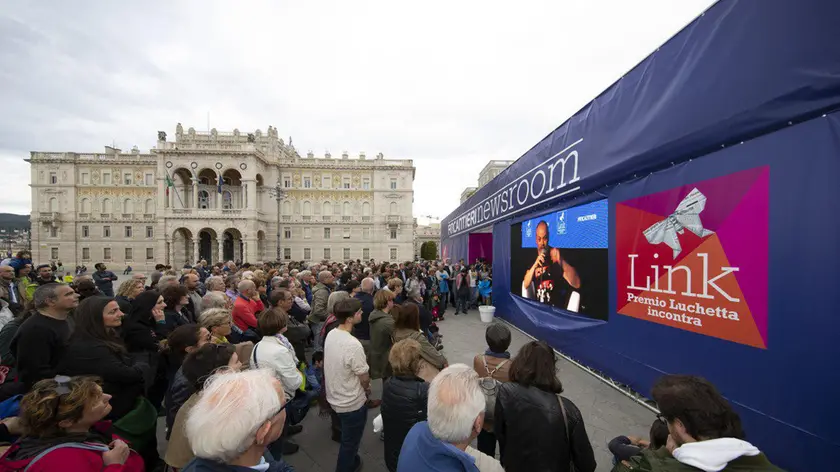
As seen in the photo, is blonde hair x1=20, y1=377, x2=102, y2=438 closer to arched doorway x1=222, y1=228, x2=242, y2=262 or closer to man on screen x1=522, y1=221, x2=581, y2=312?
man on screen x1=522, y1=221, x2=581, y2=312

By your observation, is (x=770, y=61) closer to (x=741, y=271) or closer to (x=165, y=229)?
(x=741, y=271)

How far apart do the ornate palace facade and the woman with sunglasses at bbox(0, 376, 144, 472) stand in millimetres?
38221

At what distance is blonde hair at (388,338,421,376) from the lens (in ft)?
7.99

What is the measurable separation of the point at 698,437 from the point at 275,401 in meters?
1.83

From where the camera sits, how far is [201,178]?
1585 inches

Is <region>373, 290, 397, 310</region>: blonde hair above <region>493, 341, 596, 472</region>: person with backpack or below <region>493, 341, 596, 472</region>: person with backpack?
above

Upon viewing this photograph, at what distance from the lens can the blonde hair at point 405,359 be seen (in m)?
2.44

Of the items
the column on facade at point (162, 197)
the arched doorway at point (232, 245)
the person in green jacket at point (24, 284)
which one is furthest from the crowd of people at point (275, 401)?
the column on facade at point (162, 197)

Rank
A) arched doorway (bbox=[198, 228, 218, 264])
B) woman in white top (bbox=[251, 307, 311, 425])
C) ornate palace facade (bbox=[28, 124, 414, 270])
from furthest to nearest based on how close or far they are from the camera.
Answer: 1. arched doorway (bbox=[198, 228, 218, 264])
2. ornate palace facade (bbox=[28, 124, 414, 270])
3. woman in white top (bbox=[251, 307, 311, 425])

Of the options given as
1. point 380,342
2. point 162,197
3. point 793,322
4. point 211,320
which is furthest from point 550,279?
point 162,197

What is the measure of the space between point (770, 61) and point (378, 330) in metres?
4.58

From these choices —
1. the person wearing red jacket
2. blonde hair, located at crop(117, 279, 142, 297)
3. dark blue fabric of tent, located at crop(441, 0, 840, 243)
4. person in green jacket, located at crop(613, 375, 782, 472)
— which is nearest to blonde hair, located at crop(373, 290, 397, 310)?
the person wearing red jacket

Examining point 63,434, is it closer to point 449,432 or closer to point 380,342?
point 449,432

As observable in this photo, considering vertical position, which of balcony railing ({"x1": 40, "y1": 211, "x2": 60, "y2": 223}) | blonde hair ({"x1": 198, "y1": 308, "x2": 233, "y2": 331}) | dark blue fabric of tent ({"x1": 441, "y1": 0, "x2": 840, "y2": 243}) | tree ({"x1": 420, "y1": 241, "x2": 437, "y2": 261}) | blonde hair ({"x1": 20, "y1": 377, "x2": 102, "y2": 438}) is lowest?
tree ({"x1": 420, "y1": 241, "x2": 437, "y2": 261})
